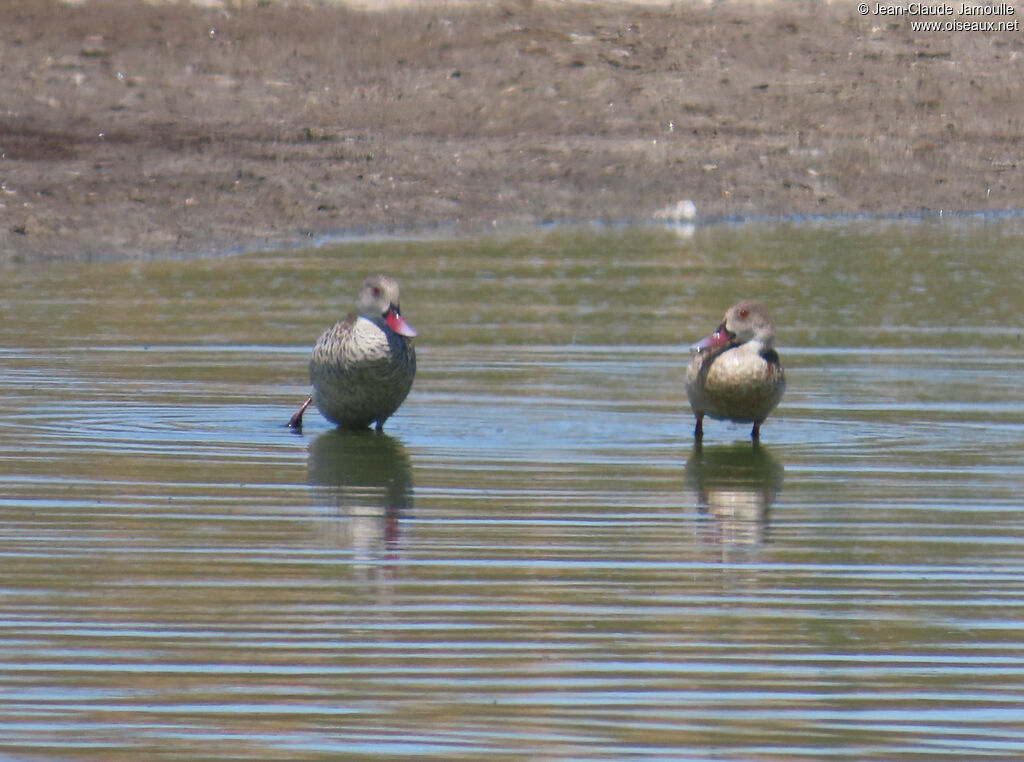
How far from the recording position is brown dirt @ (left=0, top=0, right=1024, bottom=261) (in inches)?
730

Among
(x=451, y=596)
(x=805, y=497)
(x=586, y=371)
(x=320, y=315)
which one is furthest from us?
(x=320, y=315)

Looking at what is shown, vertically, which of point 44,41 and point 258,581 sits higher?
point 44,41

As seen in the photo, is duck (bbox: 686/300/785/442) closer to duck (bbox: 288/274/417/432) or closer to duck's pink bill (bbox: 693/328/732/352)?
duck's pink bill (bbox: 693/328/732/352)

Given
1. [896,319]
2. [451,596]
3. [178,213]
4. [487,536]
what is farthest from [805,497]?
[178,213]

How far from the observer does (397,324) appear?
8914mm

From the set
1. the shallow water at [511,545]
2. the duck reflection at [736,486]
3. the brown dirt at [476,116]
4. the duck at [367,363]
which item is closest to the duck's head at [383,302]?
the duck at [367,363]

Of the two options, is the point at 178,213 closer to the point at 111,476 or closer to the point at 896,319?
the point at 896,319

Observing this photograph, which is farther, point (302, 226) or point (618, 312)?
point (302, 226)

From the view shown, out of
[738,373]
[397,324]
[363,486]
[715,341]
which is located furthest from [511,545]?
[715,341]

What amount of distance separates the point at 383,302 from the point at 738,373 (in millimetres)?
1544

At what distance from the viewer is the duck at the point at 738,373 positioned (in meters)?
8.71

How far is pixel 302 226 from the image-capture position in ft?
59.1

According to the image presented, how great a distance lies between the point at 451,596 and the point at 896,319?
7772mm

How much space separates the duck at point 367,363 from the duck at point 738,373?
124 cm
